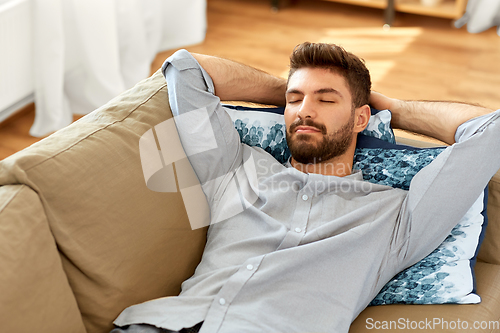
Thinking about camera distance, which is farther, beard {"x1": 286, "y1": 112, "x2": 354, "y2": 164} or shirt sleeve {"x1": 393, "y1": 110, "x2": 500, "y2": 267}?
beard {"x1": 286, "y1": 112, "x2": 354, "y2": 164}

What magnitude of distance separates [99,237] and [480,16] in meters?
3.37

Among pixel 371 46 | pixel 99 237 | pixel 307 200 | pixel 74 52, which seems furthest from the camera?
pixel 371 46

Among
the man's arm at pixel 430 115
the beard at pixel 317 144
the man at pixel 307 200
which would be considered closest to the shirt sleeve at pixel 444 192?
the man at pixel 307 200

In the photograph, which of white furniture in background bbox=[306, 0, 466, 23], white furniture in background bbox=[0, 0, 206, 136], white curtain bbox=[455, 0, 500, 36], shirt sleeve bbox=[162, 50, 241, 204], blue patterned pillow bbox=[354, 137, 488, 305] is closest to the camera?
blue patterned pillow bbox=[354, 137, 488, 305]

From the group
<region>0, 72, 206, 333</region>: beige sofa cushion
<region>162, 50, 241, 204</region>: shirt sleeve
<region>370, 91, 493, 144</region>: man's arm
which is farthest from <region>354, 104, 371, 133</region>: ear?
<region>0, 72, 206, 333</region>: beige sofa cushion

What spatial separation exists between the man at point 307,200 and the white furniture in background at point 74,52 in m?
1.34

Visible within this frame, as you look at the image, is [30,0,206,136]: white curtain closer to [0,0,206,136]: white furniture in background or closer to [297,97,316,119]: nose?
[0,0,206,136]: white furniture in background

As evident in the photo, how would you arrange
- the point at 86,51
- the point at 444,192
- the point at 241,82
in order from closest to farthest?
1. the point at 444,192
2. the point at 241,82
3. the point at 86,51

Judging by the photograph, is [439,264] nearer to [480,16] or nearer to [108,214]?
[108,214]

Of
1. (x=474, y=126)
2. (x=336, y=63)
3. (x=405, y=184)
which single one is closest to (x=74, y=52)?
(x=336, y=63)

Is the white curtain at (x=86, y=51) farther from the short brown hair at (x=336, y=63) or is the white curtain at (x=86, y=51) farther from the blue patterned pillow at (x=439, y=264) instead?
the blue patterned pillow at (x=439, y=264)

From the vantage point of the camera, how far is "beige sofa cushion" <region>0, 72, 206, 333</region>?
1.14 meters

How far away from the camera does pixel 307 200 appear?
4.57ft

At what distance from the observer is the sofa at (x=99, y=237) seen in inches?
41.0
